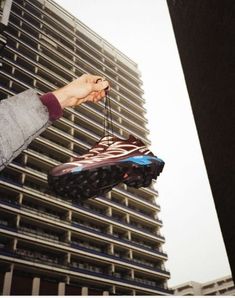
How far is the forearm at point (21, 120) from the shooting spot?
6.70ft

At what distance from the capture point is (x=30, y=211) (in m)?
31.0

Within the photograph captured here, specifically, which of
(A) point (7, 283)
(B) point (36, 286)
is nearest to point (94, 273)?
(B) point (36, 286)

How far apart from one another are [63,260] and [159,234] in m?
15.0

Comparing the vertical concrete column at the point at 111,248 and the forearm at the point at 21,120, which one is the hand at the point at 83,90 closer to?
the forearm at the point at 21,120

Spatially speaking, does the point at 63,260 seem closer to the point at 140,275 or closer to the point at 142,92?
the point at 140,275

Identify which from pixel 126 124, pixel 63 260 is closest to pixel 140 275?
pixel 63 260

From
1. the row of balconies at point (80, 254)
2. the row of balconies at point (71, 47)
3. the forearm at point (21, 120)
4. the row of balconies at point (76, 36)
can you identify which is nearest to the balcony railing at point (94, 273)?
the row of balconies at point (80, 254)

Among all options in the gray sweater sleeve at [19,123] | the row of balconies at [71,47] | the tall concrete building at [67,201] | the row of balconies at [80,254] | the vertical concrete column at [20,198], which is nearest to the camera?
the gray sweater sleeve at [19,123]

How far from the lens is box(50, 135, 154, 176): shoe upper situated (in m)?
3.78

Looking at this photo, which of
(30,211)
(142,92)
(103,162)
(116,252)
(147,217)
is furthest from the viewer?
(142,92)

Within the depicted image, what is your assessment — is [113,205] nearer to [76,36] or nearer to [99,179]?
[76,36]

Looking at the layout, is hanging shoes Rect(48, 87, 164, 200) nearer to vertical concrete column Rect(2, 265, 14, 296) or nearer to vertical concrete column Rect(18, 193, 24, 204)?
vertical concrete column Rect(2, 265, 14, 296)

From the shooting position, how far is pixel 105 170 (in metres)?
3.87

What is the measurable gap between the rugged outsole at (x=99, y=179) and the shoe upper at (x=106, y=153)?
0.20 feet
